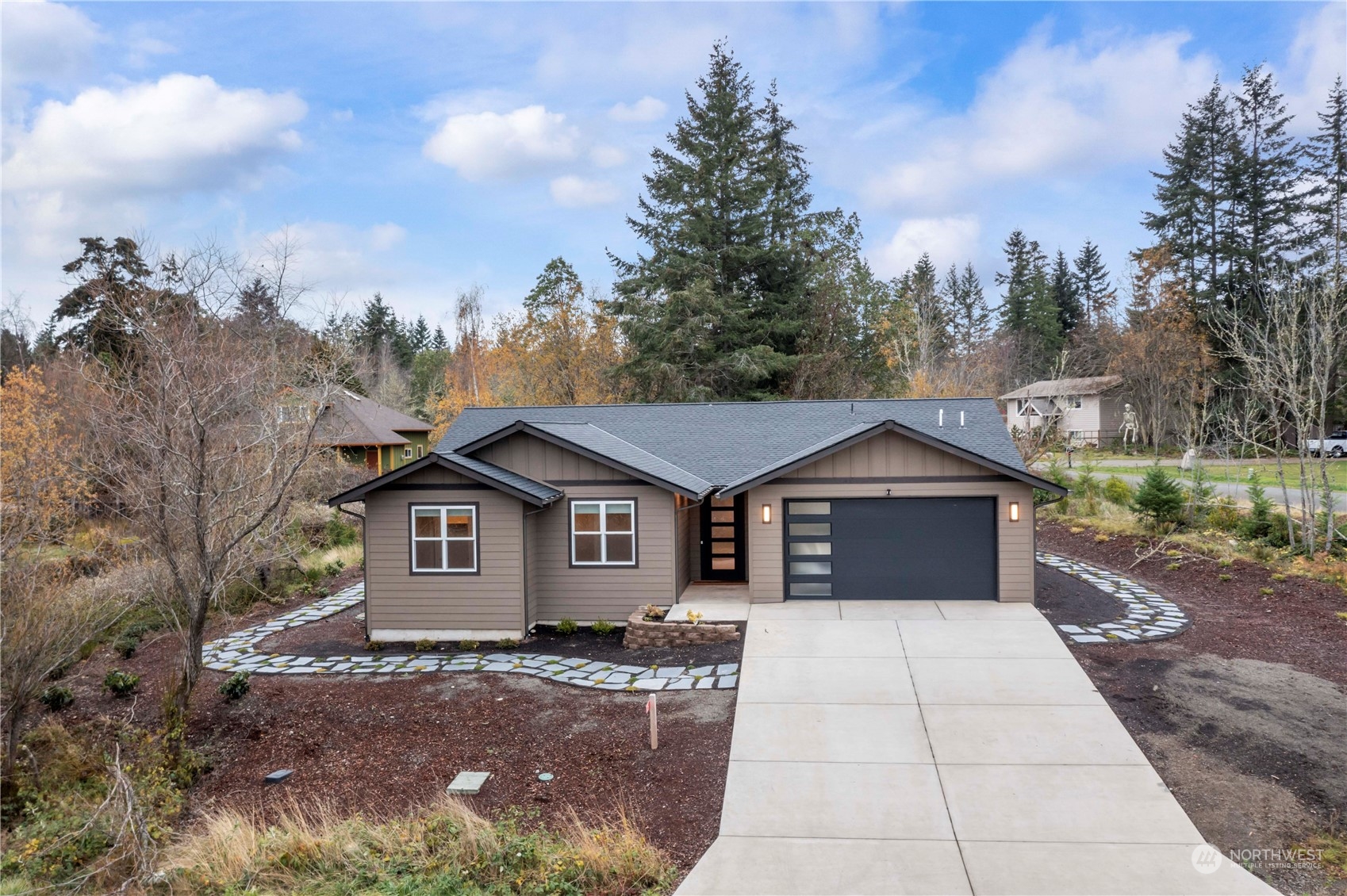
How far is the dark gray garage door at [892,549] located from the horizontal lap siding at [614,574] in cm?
225

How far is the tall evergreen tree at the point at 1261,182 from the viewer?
1356 inches

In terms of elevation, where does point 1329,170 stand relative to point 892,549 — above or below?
above

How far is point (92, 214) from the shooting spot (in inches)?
686

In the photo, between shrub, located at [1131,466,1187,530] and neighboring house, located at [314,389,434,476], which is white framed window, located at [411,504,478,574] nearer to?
shrub, located at [1131,466,1187,530]

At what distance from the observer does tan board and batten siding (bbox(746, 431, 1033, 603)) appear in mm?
12188

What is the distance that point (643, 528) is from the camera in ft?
40.0

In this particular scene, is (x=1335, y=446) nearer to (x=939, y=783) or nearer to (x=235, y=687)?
(x=939, y=783)

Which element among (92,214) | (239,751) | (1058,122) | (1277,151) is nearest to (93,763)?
(239,751)

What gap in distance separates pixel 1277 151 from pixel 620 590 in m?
40.4

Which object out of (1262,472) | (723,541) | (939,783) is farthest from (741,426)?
(1262,472)

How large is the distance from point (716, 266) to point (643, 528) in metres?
19.1

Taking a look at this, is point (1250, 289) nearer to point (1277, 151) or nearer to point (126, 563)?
point (1277, 151)

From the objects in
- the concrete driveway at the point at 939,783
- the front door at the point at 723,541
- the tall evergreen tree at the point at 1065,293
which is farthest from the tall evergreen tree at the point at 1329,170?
the concrete driveway at the point at 939,783

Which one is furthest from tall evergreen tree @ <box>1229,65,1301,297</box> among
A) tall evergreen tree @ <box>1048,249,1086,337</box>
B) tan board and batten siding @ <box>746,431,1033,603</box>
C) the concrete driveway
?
the concrete driveway
